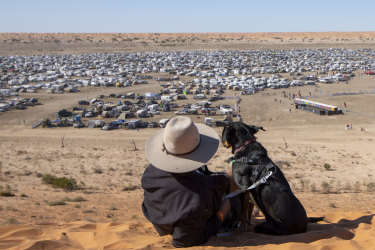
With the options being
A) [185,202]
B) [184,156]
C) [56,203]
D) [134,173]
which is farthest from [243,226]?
[134,173]

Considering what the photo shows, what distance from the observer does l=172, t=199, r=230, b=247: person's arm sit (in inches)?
170

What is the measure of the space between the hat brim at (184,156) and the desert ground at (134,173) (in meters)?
0.99

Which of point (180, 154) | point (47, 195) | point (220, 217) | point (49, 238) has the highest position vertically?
point (180, 154)

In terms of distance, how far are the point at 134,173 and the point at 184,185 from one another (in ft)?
44.1

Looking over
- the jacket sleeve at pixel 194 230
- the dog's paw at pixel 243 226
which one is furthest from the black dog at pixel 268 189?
the jacket sleeve at pixel 194 230

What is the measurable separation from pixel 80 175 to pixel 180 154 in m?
13.3

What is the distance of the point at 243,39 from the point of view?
146 m

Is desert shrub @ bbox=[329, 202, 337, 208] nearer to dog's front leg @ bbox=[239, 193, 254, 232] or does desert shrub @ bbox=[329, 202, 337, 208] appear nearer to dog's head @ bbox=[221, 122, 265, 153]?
dog's front leg @ bbox=[239, 193, 254, 232]

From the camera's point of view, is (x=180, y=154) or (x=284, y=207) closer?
(x=180, y=154)

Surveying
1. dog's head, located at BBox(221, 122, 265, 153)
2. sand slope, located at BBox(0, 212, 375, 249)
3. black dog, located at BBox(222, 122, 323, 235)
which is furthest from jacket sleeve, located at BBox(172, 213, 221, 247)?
dog's head, located at BBox(221, 122, 265, 153)

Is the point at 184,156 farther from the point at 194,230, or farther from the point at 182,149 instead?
the point at 194,230

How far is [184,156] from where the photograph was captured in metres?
4.17

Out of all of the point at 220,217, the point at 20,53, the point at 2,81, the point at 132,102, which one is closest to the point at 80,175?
the point at 220,217

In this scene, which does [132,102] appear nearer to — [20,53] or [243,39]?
[20,53]
